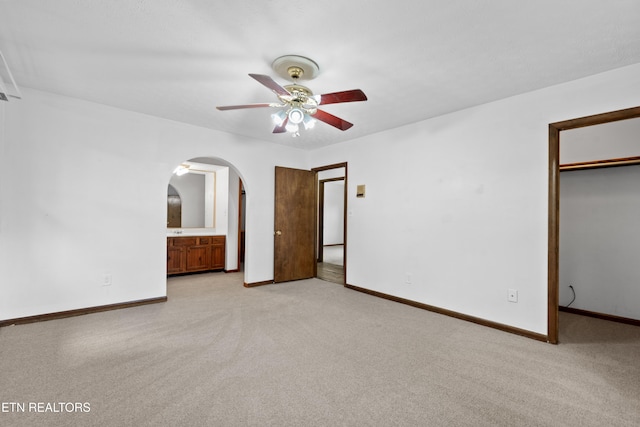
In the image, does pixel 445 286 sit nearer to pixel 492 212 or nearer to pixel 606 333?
pixel 492 212

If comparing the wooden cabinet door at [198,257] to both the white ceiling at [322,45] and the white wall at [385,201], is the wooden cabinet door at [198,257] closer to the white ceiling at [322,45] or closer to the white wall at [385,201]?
the white wall at [385,201]

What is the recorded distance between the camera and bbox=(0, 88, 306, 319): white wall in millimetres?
3002

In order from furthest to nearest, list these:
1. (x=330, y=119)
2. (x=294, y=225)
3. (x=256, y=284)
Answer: (x=294, y=225) < (x=256, y=284) < (x=330, y=119)

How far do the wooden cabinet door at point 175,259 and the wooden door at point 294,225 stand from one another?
1.98m

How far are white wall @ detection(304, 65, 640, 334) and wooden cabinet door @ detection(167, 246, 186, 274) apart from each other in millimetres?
3483

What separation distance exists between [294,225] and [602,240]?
169 inches

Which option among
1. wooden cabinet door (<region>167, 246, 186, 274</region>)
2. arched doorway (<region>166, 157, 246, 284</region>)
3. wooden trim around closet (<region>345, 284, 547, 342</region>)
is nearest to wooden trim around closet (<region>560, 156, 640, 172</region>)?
wooden trim around closet (<region>345, 284, 547, 342</region>)

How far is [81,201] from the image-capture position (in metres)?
3.32

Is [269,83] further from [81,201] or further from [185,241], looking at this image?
[185,241]

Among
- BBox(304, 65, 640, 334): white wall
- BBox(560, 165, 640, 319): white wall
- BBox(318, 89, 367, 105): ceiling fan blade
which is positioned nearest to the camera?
BBox(318, 89, 367, 105): ceiling fan blade

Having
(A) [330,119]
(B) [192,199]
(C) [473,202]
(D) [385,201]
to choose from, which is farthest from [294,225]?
(C) [473,202]

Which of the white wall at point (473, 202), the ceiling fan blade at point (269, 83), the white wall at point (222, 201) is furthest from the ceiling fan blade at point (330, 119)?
the white wall at point (222, 201)

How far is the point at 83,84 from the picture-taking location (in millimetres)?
2910

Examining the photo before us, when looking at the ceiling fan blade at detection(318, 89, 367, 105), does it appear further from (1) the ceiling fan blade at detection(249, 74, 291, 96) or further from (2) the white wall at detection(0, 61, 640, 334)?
(2) the white wall at detection(0, 61, 640, 334)
